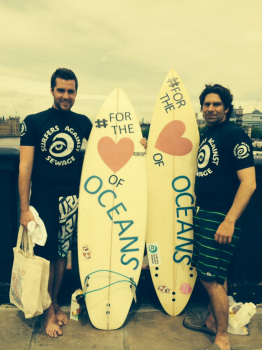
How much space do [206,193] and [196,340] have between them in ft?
3.38

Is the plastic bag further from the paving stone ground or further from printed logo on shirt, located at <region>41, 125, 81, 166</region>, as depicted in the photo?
printed logo on shirt, located at <region>41, 125, 81, 166</region>

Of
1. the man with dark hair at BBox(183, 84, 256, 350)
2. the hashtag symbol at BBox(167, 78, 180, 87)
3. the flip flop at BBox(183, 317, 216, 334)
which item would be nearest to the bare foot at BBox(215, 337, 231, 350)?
the man with dark hair at BBox(183, 84, 256, 350)

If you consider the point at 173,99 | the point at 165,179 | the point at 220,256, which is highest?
the point at 173,99

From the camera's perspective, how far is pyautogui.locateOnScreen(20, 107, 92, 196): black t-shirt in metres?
1.90

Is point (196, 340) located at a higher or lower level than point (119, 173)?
lower

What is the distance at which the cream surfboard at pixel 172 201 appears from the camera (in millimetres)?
2332

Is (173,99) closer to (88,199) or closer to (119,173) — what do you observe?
(119,173)

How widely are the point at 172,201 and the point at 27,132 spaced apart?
126 cm

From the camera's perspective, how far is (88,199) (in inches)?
86.0

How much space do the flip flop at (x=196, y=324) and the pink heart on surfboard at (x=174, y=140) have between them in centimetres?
131

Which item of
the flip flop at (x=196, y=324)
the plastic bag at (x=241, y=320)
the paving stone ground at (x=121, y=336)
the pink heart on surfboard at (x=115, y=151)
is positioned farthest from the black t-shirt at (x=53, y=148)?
the plastic bag at (x=241, y=320)

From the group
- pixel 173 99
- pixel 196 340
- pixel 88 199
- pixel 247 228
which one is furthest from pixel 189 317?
pixel 173 99

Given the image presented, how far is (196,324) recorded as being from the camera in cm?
212

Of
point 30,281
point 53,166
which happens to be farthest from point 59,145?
point 30,281
